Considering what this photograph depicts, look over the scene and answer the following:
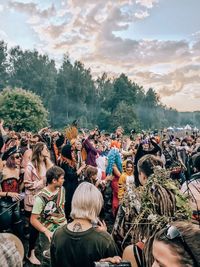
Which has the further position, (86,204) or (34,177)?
(34,177)

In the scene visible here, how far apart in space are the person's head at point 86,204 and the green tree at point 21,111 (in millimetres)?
40342

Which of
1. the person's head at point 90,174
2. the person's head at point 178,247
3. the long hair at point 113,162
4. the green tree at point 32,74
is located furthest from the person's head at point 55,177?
the green tree at point 32,74

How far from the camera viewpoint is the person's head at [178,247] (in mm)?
1478

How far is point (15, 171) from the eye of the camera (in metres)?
5.59

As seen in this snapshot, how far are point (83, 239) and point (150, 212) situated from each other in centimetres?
59

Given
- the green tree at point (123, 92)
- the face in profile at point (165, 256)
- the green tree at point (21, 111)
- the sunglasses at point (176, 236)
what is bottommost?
the face in profile at point (165, 256)

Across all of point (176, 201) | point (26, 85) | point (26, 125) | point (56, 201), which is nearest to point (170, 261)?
point (176, 201)

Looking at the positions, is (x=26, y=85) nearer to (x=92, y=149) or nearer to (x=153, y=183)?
(x=92, y=149)

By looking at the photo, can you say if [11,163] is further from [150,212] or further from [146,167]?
[150,212]

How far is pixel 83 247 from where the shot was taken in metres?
2.54

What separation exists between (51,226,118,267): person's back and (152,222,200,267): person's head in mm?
1000

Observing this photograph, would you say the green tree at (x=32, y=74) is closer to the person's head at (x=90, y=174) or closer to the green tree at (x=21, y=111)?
the green tree at (x=21, y=111)

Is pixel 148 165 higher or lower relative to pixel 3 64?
lower

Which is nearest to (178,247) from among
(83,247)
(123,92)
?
(83,247)
